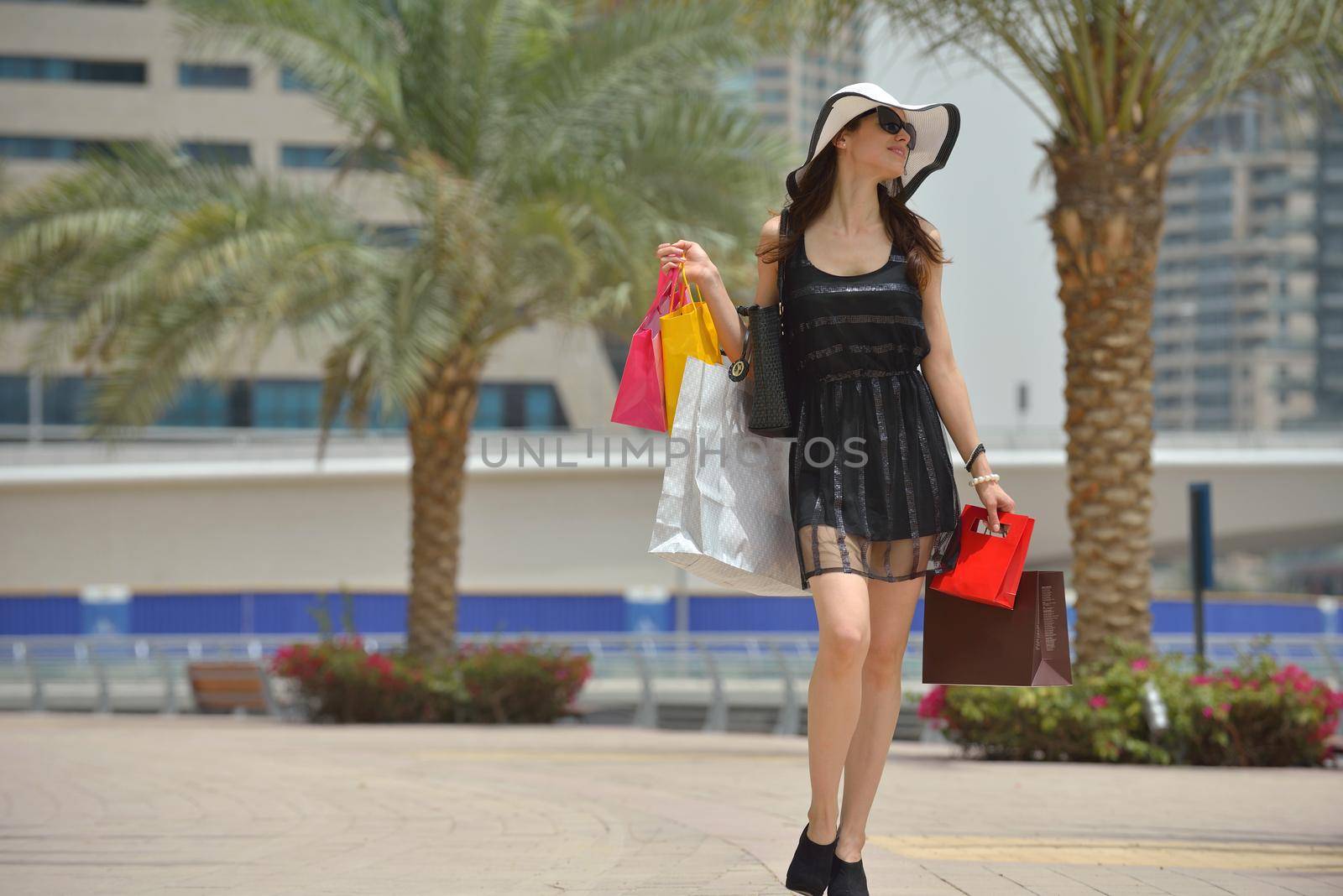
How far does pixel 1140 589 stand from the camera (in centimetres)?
971

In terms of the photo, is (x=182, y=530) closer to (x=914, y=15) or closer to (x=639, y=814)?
(x=914, y=15)

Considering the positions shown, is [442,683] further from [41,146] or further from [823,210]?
[41,146]

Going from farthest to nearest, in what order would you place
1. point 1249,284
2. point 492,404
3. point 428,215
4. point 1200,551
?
point 1249,284 → point 492,404 → point 428,215 → point 1200,551

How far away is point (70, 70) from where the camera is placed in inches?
1663

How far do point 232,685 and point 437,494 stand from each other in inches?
181

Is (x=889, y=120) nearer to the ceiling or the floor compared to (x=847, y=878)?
nearer to the ceiling

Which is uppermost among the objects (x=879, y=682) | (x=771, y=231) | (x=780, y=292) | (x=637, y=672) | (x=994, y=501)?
(x=771, y=231)

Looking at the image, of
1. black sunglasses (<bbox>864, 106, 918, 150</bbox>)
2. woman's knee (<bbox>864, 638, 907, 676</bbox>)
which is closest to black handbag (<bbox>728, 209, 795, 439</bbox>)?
black sunglasses (<bbox>864, 106, 918, 150</bbox>)

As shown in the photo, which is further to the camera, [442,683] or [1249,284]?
[1249,284]

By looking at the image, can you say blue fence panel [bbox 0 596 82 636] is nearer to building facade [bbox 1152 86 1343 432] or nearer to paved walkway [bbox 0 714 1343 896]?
paved walkway [bbox 0 714 1343 896]

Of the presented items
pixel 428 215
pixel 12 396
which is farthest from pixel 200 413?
pixel 428 215

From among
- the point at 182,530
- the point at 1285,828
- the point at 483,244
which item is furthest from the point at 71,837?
the point at 182,530

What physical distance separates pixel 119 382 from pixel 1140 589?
352 inches

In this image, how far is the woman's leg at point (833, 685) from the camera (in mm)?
3549
